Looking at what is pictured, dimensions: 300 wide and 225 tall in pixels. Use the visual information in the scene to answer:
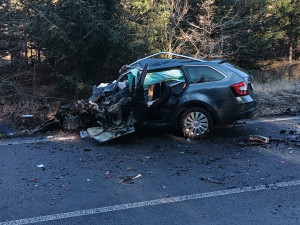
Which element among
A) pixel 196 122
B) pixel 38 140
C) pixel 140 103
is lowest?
pixel 38 140

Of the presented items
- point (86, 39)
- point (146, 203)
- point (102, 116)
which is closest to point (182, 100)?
point (102, 116)

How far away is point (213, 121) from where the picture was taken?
650 centimetres

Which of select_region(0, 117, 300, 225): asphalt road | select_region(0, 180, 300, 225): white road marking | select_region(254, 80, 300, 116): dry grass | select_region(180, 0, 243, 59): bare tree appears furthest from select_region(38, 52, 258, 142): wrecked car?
select_region(180, 0, 243, 59): bare tree

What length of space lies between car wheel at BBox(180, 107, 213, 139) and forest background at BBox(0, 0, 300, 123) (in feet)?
20.6

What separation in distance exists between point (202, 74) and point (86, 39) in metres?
8.15

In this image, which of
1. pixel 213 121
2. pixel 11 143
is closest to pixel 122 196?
pixel 213 121

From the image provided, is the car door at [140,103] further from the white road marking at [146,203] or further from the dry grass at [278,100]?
the dry grass at [278,100]

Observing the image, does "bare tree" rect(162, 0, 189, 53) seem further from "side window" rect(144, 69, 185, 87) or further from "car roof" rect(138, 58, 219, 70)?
"side window" rect(144, 69, 185, 87)

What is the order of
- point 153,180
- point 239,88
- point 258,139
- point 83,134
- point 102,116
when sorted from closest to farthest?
point 153,180
point 258,139
point 239,88
point 102,116
point 83,134

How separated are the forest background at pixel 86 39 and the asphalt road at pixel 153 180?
570cm

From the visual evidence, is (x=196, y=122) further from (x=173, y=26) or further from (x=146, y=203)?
(x=173, y=26)

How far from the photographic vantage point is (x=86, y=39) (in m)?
13.3

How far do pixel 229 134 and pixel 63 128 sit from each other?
3911mm

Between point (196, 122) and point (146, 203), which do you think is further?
point (196, 122)
